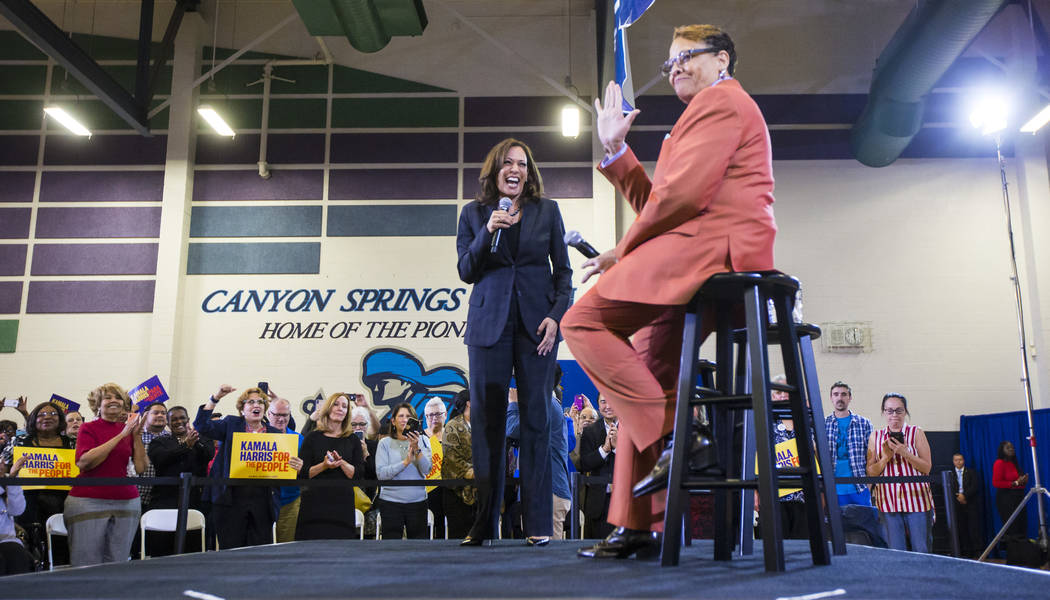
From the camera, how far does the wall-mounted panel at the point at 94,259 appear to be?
10359mm

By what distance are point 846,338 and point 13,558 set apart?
8.79 m

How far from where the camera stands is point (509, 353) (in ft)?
9.23

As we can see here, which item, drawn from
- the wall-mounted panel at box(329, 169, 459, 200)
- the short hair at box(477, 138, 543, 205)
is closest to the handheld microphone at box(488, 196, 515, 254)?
the short hair at box(477, 138, 543, 205)

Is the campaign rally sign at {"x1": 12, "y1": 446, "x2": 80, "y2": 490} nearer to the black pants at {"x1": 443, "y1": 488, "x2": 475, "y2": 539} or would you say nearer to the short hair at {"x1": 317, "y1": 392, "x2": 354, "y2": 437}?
the short hair at {"x1": 317, "y1": 392, "x2": 354, "y2": 437}

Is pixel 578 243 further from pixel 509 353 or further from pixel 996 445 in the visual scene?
pixel 996 445

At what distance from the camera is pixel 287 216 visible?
1056 cm

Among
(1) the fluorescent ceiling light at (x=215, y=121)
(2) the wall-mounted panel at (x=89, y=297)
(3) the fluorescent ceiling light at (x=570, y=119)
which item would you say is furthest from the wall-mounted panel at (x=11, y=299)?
Result: (3) the fluorescent ceiling light at (x=570, y=119)

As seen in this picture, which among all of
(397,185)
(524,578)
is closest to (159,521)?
(524,578)

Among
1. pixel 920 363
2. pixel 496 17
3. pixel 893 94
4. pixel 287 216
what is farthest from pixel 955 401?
pixel 287 216

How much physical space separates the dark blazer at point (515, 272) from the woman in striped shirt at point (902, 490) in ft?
13.8

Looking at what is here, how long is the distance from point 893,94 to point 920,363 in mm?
3358

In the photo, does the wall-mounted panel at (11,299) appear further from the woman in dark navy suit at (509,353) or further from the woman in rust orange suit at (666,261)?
the woman in rust orange suit at (666,261)

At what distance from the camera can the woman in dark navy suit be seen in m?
2.78

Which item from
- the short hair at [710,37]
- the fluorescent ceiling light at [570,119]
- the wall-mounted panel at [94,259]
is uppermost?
the fluorescent ceiling light at [570,119]
